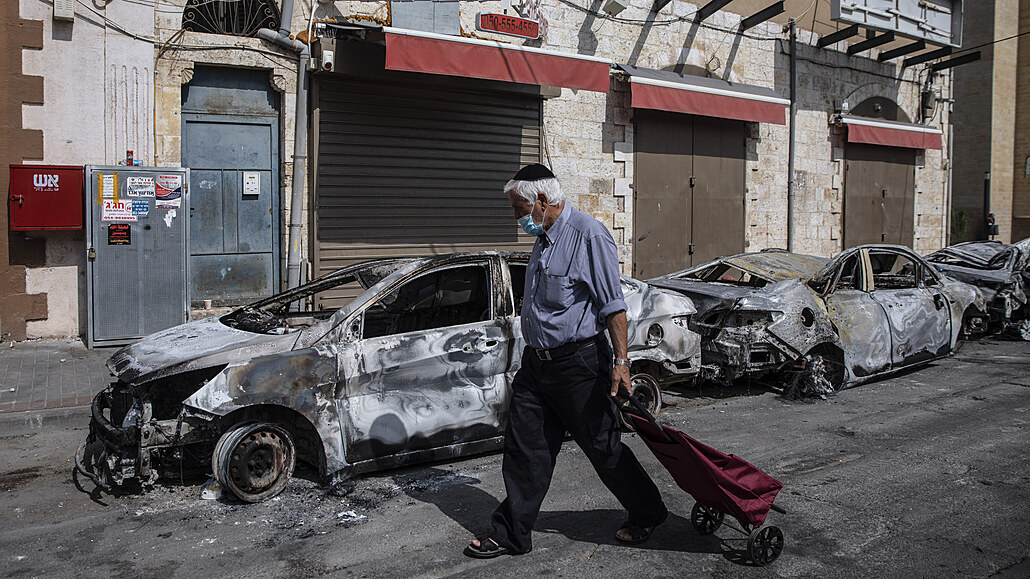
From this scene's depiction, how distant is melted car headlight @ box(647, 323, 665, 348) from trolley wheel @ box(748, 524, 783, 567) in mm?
2887

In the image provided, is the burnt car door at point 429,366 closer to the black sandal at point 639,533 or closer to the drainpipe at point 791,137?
the black sandal at point 639,533

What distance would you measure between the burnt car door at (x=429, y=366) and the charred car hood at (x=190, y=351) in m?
0.56

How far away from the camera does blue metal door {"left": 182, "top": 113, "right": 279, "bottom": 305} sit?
9930 mm

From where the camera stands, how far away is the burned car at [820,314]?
7328 millimetres

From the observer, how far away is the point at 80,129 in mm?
9164

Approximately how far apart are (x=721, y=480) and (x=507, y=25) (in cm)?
934

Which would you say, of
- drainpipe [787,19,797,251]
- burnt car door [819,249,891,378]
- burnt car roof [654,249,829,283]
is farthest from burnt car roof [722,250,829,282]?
drainpipe [787,19,797,251]

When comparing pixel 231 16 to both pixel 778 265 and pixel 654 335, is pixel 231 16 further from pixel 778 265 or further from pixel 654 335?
pixel 778 265

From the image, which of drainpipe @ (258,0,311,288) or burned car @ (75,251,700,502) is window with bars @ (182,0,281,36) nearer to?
drainpipe @ (258,0,311,288)

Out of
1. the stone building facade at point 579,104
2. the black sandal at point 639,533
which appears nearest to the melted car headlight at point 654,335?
the black sandal at point 639,533

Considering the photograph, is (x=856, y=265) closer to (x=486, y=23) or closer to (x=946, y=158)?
(x=486, y=23)

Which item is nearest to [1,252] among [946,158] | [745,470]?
[745,470]

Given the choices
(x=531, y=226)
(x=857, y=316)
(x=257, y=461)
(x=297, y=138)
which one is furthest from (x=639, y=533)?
(x=297, y=138)

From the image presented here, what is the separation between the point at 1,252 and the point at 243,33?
396cm
